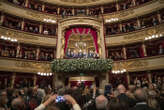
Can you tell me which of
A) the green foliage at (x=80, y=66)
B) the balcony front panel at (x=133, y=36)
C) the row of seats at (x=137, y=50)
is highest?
the balcony front panel at (x=133, y=36)

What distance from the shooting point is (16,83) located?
49.2 ft

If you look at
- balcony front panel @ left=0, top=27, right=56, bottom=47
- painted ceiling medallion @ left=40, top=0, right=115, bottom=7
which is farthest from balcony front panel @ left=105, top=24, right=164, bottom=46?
balcony front panel @ left=0, top=27, right=56, bottom=47

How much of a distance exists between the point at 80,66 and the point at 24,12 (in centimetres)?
1156

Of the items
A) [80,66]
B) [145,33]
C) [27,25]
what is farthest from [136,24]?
[27,25]

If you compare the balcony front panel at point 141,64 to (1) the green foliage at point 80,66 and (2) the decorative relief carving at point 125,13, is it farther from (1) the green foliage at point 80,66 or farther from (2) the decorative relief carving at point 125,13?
(2) the decorative relief carving at point 125,13

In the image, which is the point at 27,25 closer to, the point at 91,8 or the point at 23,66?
the point at 23,66

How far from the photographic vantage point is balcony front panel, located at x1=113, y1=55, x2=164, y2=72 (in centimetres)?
1423

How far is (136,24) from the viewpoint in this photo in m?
18.4

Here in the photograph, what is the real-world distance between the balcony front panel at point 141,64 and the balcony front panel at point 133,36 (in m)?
2.78

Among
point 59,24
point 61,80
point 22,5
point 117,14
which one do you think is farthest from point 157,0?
point 22,5

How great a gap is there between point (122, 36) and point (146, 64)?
5.09 meters

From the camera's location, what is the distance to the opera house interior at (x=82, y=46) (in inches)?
579

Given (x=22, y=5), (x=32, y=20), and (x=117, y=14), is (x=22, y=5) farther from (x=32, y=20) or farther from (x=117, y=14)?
(x=117, y=14)

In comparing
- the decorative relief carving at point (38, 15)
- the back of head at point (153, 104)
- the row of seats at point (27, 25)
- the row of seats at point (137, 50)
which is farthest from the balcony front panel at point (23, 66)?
the back of head at point (153, 104)
